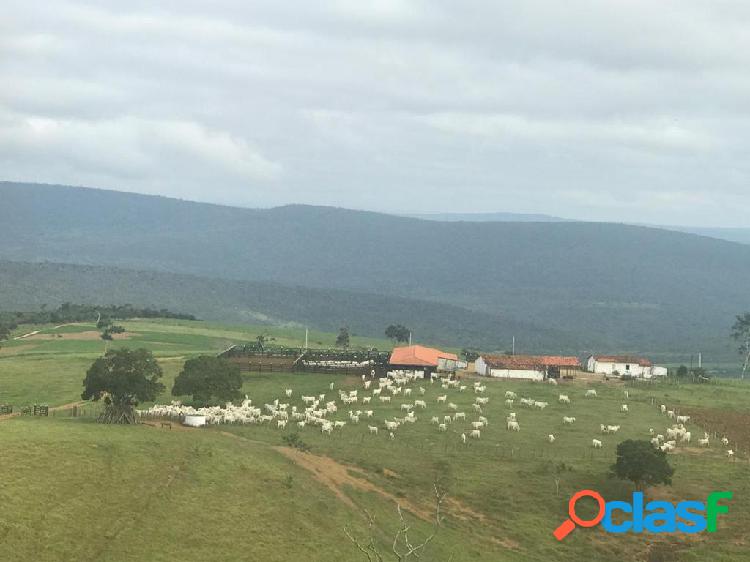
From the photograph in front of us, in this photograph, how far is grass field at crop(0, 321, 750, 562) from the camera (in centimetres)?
3866

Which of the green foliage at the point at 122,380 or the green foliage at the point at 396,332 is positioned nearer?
the green foliage at the point at 122,380

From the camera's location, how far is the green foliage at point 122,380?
5556 cm

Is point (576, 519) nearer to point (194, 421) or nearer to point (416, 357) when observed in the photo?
point (194, 421)

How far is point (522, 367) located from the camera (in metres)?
101

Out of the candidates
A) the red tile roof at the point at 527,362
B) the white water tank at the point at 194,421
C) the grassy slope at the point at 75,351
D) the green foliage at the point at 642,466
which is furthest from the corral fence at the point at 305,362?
the green foliage at the point at 642,466

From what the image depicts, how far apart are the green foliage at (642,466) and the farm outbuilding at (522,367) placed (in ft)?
154

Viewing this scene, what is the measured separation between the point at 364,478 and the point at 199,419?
13.8 meters

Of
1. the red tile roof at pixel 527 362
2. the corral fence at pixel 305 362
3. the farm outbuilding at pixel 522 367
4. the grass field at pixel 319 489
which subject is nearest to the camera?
the grass field at pixel 319 489

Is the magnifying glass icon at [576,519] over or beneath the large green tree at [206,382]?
beneath

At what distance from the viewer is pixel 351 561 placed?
133ft

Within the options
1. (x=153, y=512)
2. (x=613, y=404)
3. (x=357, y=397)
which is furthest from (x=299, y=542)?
(x=613, y=404)

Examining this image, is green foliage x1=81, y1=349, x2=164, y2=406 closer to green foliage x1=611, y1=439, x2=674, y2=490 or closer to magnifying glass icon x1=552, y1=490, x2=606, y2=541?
magnifying glass icon x1=552, y1=490, x2=606, y2=541

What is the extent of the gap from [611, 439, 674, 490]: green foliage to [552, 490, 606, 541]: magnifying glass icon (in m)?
2.22

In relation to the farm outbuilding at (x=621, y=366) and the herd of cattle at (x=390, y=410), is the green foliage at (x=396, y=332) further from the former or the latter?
the herd of cattle at (x=390, y=410)
